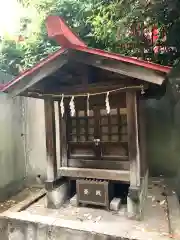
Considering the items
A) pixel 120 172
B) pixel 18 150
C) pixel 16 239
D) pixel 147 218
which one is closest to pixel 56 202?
pixel 16 239

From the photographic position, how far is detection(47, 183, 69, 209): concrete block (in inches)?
201

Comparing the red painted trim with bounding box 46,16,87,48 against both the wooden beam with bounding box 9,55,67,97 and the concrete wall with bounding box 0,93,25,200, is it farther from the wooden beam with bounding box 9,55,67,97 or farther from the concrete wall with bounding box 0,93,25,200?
the concrete wall with bounding box 0,93,25,200

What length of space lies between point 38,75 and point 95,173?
2.37 meters

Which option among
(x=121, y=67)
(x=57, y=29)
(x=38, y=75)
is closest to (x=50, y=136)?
(x=38, y=75)

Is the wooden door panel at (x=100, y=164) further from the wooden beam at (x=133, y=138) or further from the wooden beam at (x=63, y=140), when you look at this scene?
the wooden beam at (x=133, y=138)

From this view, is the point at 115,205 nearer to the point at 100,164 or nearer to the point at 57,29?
the point at 100,164

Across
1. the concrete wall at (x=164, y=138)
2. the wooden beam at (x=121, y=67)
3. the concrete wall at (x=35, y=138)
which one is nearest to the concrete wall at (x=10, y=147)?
the concrete wall at (x=35, y=138)

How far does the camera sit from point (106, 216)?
463 cm

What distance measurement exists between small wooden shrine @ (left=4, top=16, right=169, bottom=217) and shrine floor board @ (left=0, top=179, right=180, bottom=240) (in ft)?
0.79

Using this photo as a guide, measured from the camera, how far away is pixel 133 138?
4.51 m

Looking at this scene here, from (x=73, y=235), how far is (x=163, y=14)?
5.23 meters

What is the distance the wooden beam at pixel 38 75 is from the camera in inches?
174

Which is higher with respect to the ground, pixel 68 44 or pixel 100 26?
pixel 100 26

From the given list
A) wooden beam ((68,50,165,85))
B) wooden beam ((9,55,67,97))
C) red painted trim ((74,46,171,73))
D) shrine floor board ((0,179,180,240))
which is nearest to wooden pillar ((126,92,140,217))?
shrine floor board ((0,179,180,240))
